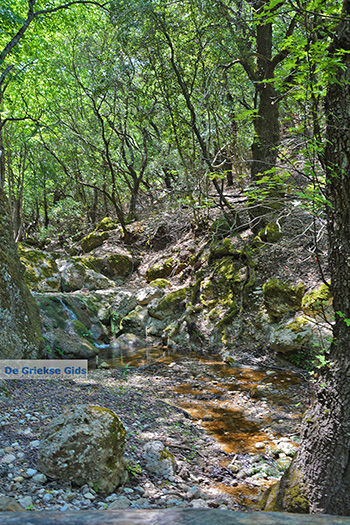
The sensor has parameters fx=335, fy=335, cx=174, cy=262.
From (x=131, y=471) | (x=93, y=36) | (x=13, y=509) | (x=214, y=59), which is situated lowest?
(x=131, y=471)

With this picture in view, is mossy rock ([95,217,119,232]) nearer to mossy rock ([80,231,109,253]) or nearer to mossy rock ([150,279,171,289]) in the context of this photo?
mossy rock ([80,231,109,253])

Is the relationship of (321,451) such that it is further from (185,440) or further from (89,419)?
(185,440)

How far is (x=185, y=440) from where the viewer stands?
3.94 metres

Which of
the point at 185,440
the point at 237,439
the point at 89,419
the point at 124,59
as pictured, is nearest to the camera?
the point at 89,419

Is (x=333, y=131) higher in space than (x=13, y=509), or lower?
higher

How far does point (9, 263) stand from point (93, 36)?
11895 millimetres

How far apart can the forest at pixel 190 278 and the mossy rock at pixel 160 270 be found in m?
0.09

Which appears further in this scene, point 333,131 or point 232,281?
point 232,281

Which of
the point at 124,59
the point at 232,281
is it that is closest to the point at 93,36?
the point at 124,59

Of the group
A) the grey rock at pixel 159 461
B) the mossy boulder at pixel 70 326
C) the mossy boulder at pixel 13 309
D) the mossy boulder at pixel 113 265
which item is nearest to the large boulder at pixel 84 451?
the grey rock at pixel 159 461

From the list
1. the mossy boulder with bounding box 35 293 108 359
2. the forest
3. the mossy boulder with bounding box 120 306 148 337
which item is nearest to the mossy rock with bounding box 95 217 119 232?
the forest

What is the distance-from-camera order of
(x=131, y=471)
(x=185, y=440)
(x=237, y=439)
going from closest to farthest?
(x=131, y=471)
(x=185, y=440)
(x=237, y=439)

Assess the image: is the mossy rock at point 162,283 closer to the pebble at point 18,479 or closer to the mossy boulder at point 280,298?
the mossy boulder at point 280,298

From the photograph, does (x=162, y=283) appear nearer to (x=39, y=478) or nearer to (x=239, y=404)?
(x=239, y=404)
